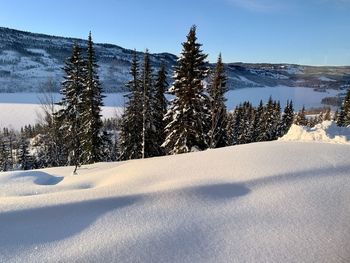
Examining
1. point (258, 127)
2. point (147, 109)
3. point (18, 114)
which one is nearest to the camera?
point (147, 109)

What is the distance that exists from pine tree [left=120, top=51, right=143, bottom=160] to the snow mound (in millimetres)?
19984

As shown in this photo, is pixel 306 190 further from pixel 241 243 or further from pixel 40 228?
pixel 40 228

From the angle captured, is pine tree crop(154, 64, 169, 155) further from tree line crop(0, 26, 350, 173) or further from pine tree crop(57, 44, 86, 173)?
pine tree crop(57, 44, 86, 173)

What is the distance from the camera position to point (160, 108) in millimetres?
33000

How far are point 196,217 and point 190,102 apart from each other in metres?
19.0

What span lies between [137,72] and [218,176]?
26.2 m

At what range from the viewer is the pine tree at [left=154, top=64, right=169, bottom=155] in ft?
105

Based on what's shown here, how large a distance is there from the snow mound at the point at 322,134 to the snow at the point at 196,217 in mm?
3791

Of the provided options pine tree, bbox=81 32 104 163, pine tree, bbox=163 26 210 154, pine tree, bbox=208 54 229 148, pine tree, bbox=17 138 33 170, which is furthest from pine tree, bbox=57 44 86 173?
pine tree, bbox=17 138 33 170

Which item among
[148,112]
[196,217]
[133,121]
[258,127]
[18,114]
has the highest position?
[196,217]

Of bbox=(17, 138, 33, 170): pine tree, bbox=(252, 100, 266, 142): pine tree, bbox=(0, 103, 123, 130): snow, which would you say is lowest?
bbox=(0, 103, 123, 130): snow

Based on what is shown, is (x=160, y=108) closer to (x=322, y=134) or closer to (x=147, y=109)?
(x=147, y=109)

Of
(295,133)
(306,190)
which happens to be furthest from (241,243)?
(295,133)

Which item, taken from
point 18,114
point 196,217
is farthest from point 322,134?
point 18,114
